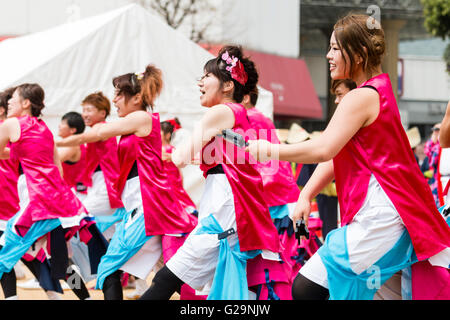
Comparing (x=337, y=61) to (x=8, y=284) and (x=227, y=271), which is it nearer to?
(x=227, y=271)

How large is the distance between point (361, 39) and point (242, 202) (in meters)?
1.19

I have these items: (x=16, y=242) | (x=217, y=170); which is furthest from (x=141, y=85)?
(x=16, y=242)

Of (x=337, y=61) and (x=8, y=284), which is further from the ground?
(x=337, y=61)

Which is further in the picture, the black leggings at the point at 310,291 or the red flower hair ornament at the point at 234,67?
the red flower hair ornament at the point at 234,67

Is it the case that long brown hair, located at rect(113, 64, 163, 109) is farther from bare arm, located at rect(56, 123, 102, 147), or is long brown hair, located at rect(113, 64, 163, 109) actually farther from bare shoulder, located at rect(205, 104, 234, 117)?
bare shoulder, located at rect(205, 104, 234, 117)

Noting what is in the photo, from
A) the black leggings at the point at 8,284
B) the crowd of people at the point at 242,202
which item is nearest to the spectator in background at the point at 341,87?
the crowd of people at the point at 242,202

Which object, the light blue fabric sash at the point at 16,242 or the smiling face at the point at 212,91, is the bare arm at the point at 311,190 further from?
the light blue fabric sash at the point at 16,242

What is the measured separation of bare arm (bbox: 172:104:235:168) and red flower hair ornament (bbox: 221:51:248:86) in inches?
11.4

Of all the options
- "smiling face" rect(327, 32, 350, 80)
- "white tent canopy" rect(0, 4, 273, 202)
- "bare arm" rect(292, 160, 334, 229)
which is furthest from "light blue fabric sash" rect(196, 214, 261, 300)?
"white tent canopy" rect(0, 4, 273, 202)

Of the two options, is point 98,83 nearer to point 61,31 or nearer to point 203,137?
point 61,31

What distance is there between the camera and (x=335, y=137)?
2941mm

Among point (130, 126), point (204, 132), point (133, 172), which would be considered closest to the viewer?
point (204, 132)

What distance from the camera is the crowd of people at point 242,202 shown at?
305 centimetres

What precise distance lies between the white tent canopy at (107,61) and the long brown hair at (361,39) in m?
5.75
